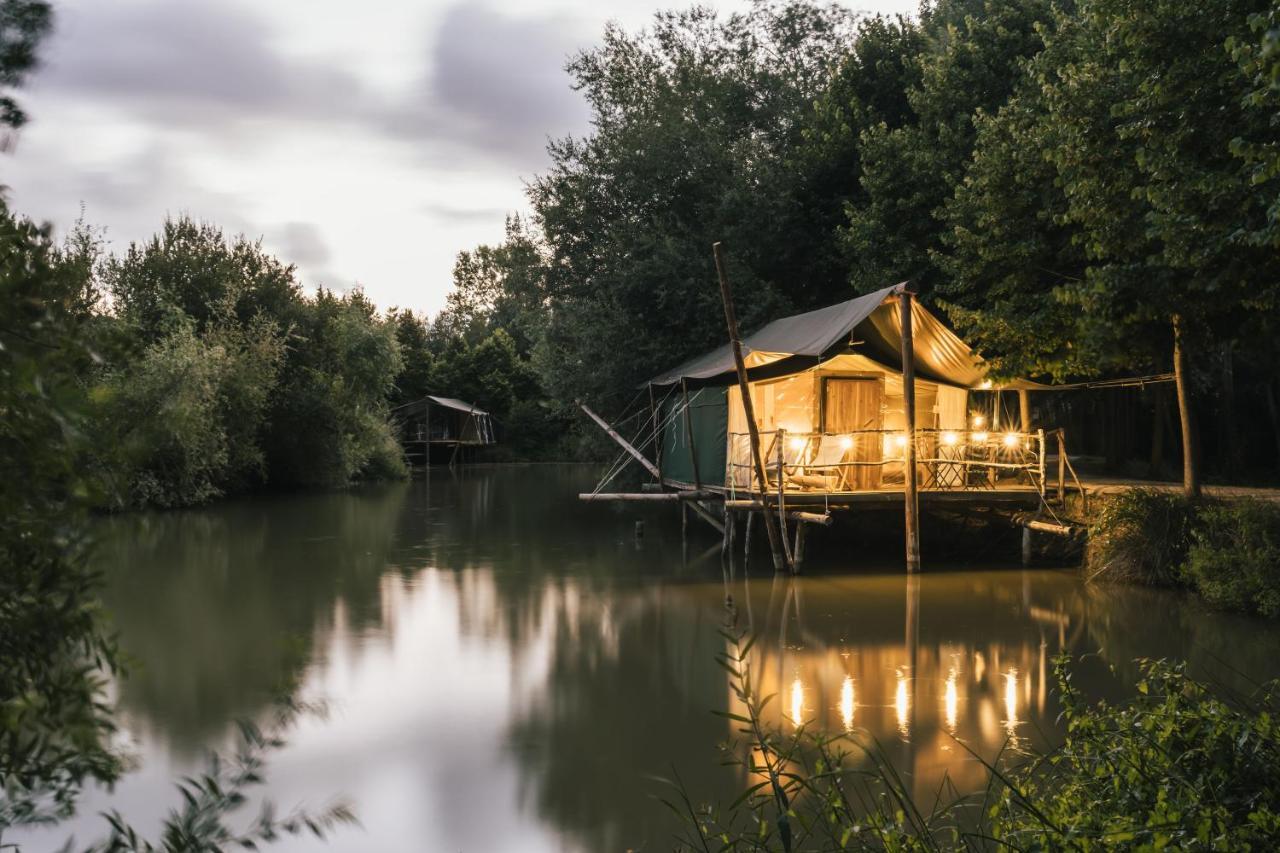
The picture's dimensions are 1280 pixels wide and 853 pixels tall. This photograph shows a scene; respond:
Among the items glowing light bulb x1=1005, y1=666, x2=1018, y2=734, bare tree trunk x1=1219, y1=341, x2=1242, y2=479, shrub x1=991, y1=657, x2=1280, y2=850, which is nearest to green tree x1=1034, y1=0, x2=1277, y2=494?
glowing light bulb x1=1005, y1=666, x2=1018, y2=734

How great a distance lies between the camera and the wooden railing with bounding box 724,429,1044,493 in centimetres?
1325

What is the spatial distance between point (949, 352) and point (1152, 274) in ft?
12.4

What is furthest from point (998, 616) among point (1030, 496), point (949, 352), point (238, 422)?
point (238, 422)

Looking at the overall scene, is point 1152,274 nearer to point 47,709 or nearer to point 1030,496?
point 1030,496

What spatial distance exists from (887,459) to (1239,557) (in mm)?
4230

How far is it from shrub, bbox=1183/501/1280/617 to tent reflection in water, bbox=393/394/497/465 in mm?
34946

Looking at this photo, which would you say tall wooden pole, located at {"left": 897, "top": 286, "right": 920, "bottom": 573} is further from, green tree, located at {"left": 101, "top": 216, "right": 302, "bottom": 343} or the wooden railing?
green tree, located at {"left": 101, "top": 216, "right": 302, "bottom": 343}

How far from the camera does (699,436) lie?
17.1m

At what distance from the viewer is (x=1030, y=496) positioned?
13258 millimetres

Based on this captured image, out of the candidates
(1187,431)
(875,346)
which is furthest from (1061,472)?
(875,346)

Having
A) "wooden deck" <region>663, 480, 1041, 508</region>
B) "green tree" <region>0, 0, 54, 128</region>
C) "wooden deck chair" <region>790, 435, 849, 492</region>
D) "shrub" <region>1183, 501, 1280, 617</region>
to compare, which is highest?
"green tree" <region>0, 0, 54, 128</region>

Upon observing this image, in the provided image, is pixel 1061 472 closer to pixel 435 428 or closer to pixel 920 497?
pixel 920 497

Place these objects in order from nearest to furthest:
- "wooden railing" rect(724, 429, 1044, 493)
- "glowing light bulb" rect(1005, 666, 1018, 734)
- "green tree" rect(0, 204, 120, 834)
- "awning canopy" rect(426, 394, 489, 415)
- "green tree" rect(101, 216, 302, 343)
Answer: "green tree" rect(0, 204, 120, 834) → "glowing light bulb" rect(1005, 666, 1018, 734) → "wooden railing" rect(724, 429, 1044, 493) → "green tree" rect(101, 216, 302, 343) → "awning canopy" rect(426, 394, 489, 415)

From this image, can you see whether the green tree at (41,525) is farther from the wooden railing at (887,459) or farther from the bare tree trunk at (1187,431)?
the bare tree trunk at (1187,431)
